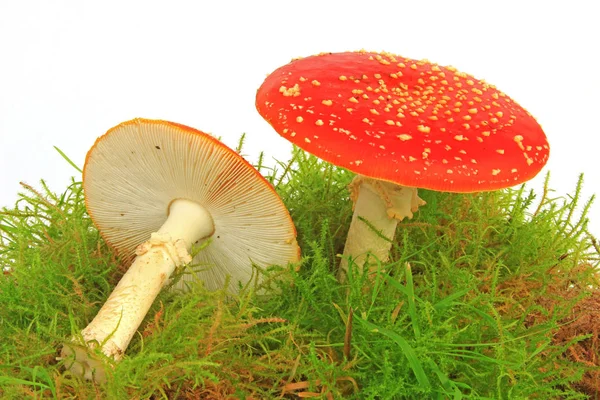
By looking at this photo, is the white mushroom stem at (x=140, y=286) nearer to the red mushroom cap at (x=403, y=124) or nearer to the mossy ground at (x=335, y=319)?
the mossy ground at (x=335, y=319)

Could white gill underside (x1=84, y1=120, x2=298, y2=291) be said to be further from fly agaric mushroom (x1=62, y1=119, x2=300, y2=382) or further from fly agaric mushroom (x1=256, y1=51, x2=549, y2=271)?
fly agaric mushroom (x1=256, y1=51, x2=549, y2=271)

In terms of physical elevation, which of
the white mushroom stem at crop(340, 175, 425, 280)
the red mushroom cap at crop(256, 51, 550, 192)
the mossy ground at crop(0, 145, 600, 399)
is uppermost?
the red mushroom cap at crop(256, 51, 550, 192)

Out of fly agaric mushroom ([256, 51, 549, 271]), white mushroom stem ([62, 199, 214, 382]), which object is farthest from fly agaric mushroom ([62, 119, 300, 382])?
fly agaric mushroom ([256, 51, 549, 271])

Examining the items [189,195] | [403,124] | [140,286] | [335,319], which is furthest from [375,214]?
[140,286]

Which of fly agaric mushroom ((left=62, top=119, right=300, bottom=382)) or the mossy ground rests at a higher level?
fly agaric mushroom ((left=62, top=119, right=300, bottom=382))

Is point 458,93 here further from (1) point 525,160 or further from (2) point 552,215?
(2) point 552,215

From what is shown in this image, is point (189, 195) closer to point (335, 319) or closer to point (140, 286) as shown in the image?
point (140, 286)

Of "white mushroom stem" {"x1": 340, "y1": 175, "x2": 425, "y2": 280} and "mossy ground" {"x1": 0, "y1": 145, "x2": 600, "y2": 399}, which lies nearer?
"mossy ground" {"x1": 0, "y1": 145, "x2": 600, "y2": 399}
